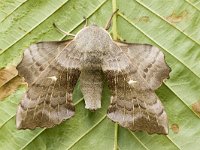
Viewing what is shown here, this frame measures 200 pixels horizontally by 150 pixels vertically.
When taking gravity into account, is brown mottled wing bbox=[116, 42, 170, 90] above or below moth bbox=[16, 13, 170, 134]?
above

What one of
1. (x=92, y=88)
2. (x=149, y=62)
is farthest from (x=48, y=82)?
(x=149, y=62)

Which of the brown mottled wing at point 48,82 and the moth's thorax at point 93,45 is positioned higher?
the moth's thorax at point 93,45

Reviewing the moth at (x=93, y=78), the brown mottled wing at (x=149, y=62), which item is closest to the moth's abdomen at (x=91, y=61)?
the moth at (x=93, y=78)

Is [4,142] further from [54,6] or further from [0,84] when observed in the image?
[54,6]

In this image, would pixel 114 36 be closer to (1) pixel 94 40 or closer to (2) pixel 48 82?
(1) pixel 94 40

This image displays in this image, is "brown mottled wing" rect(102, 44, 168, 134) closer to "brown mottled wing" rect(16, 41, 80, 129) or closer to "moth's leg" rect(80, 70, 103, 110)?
"moth's leg" rect(80, 70, 103, 110)

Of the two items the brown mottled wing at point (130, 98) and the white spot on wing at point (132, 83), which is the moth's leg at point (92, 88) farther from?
the white spot on wing at point (132, 83)

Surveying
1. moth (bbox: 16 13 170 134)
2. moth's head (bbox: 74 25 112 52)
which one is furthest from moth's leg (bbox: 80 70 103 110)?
moth's head (bbox: 74 25 112 52)
